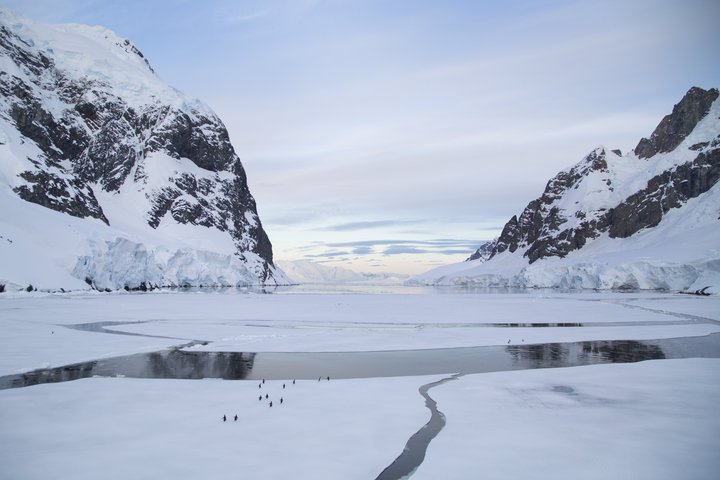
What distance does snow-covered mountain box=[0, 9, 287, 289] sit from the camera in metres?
83.4

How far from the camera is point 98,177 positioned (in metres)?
174

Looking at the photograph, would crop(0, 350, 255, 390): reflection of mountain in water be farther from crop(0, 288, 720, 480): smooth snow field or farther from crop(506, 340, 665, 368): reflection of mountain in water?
crop(506, 340, 665, 368): reflection of mountain in water

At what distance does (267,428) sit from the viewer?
37.4ft

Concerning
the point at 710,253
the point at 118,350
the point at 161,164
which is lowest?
the point at 118,350

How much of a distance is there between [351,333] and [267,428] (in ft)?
67.0

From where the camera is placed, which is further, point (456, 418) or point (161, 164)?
point (161, 164)

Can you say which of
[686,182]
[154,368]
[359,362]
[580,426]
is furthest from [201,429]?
Result: [686,182]

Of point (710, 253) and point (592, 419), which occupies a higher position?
point (710, 253)

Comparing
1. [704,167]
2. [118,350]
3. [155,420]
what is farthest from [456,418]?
[704,167]

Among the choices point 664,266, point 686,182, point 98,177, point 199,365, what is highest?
point 686,182

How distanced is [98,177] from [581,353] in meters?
180

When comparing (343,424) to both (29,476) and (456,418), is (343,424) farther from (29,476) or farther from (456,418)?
(29,476)

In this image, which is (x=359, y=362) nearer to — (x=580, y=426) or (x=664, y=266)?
(x=580, y=426)

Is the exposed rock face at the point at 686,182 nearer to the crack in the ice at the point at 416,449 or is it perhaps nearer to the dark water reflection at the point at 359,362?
the dark water reflection at the point at 359,362
